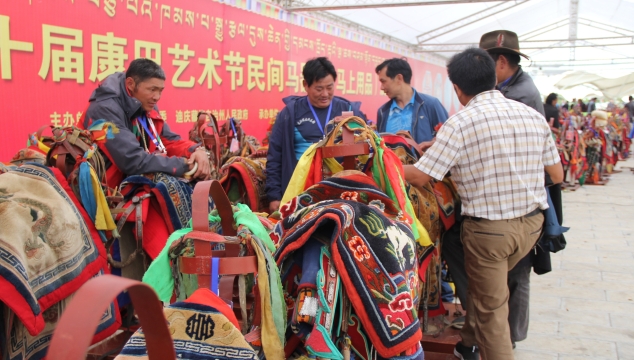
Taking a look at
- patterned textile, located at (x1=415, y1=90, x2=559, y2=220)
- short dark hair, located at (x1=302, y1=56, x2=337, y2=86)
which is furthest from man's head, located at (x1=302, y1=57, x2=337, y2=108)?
patterned textile, located at (x1=415, y1=90, x2=559, y2=220)

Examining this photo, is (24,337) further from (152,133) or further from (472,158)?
(472,158)

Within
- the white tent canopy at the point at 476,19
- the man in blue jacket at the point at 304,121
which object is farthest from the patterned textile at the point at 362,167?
the white tent canopy at the point at 476,19

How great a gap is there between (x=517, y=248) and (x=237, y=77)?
14.1 ft

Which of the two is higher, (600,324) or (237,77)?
(237,77)

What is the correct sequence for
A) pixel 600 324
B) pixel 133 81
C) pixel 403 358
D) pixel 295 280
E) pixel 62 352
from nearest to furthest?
1. pixel 62 352
2. pixel 403 358
3. pixel 295 280
4. pixel 133 81
5. pixel 600 324

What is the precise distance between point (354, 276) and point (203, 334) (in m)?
0.49

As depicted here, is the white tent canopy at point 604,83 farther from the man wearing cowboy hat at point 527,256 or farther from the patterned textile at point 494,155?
the patterned textile at point 494,155

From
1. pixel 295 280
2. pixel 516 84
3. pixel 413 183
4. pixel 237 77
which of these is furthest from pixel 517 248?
pixel 237 77

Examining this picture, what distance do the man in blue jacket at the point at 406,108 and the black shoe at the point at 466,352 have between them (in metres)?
1.55

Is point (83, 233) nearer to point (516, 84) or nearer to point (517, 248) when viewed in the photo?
point (517, 248)

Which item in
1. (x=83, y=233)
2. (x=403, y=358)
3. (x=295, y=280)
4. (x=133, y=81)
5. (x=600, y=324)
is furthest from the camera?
(x=600, y=324)

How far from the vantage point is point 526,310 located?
123 inches

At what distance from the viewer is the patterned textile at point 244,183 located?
3.04 m

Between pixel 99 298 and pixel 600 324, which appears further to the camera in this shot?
pixel 600 324
